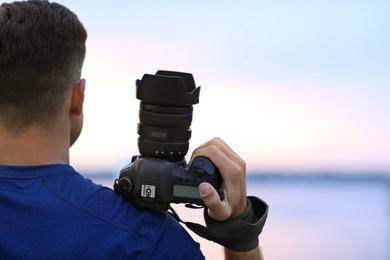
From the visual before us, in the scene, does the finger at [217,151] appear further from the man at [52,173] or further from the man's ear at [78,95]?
the man's ear at [78,95]

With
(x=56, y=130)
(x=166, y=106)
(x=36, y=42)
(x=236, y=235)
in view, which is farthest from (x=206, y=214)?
(x=36, y=42)

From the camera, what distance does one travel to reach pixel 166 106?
4.75 feet

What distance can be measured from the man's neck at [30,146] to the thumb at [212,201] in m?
0.36

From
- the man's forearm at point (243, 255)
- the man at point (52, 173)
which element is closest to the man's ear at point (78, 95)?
the man at point (52, 173)

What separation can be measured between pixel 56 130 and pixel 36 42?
211 millimetres

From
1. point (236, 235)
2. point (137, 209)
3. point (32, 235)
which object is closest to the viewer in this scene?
point (32, 235)

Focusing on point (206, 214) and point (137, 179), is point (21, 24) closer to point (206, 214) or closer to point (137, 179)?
point (137, 179)

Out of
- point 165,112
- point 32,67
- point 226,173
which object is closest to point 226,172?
point 226,173

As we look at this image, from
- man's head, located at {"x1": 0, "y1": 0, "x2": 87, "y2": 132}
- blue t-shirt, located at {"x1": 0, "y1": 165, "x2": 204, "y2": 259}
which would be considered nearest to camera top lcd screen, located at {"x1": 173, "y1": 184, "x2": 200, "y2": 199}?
blue t-shirt, located at {"x1": 0, "y1": 165, "x2": 204, "y2": 259}

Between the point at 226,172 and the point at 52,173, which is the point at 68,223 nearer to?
the point at 52,173

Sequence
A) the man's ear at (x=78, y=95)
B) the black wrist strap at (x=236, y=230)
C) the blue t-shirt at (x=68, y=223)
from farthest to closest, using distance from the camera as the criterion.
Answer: the black wrist strap at (x=236, y=230) < the man's ear at (x=78, y=95) < the blue t-shirt at (x=68, y=223)

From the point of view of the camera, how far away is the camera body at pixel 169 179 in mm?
1393

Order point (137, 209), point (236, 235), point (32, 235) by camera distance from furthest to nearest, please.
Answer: point (236, 235) → point (137, 209) → point (32, 235)

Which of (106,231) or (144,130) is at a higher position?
(144,130)
